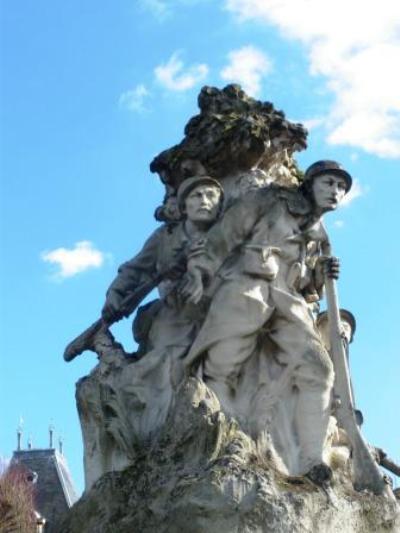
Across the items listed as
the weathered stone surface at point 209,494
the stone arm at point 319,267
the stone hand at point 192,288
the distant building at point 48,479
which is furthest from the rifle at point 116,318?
the distant building at point 48,479

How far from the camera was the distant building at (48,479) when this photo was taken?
1681 inches

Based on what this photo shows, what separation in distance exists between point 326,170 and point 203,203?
968 millimetres

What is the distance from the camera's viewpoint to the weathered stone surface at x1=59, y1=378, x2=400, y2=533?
7.18m

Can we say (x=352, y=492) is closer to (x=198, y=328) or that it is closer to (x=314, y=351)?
(x=314, y=351)

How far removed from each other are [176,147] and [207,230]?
0.98 metres

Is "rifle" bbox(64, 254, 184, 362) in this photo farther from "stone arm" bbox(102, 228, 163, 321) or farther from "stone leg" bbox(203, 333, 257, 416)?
"stone leg" bbox(203, 333, 257, 416)

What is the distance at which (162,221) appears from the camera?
387 inches

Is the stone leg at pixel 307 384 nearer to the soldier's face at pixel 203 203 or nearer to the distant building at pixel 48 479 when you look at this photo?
the soldier's face at pixel 203 203

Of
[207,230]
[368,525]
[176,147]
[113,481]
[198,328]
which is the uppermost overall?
[176,147]

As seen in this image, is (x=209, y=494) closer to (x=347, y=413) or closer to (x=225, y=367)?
(x=225, y=367)

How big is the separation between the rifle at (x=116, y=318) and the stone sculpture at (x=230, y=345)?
0.01 meters

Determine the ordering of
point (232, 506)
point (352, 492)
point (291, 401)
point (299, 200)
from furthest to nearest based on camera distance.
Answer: point (299, 200), point (291, 401), point (352, 492), point (232, 506)

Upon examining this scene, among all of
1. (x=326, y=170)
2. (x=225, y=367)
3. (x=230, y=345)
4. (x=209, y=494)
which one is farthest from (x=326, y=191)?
(x=209, y=494)

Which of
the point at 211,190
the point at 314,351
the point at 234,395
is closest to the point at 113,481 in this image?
the point at 234,395
